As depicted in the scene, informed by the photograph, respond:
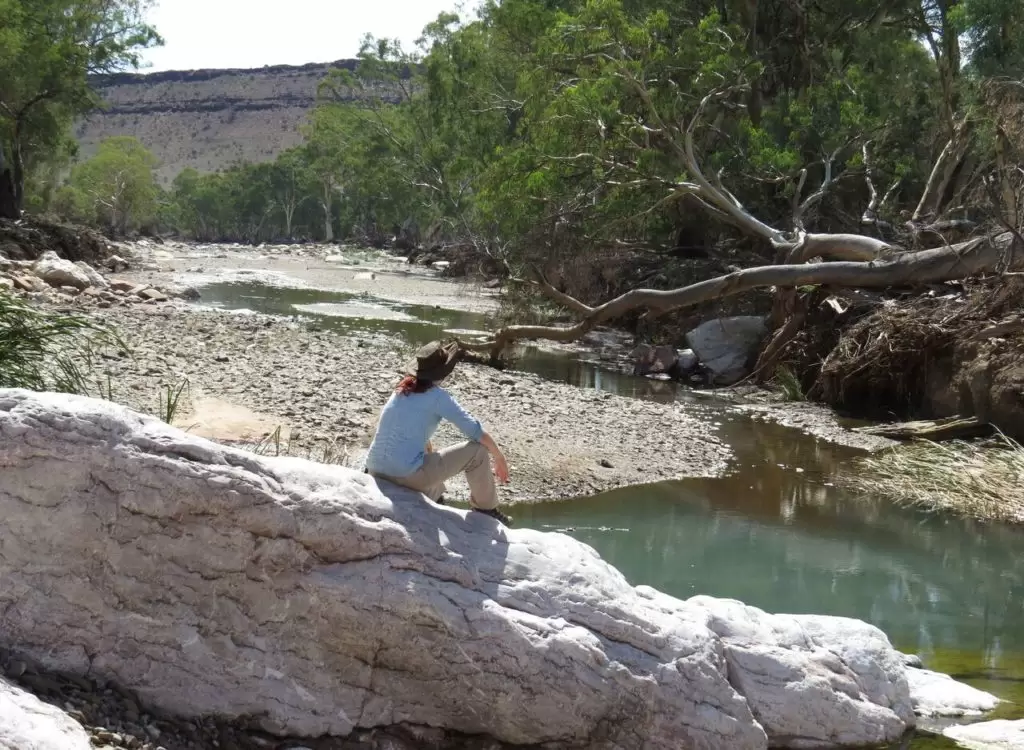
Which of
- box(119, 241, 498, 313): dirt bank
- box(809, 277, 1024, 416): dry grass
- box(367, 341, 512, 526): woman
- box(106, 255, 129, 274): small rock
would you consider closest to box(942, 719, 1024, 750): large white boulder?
box(367, 341, 512, 526): woman

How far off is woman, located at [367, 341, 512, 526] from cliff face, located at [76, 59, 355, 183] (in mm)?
139788

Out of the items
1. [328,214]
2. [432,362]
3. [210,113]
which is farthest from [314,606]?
[210,113]

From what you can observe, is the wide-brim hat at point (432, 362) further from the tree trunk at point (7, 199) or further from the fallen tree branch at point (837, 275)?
the tree trunk at point (7, 199)

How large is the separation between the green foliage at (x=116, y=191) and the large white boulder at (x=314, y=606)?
253ft

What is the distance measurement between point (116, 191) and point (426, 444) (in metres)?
79.5

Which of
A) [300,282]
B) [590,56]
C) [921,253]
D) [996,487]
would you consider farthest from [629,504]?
[300,282]

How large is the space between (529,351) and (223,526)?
1837cm

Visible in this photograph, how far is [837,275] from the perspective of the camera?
17.3 meters

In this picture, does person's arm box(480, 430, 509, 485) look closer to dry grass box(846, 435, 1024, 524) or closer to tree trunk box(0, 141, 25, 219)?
dry grass box(846, 435, 1024, 524)

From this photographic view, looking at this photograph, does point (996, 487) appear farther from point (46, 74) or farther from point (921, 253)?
point (46, 74)

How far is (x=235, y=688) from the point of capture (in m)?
4.83

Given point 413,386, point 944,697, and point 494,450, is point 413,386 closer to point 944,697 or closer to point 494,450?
point 494,450

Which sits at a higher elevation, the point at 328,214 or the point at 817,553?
the point at 328,214

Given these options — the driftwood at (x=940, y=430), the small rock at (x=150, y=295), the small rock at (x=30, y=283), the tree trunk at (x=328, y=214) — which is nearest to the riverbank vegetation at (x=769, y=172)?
the driftwood at (x=940, y=430)
